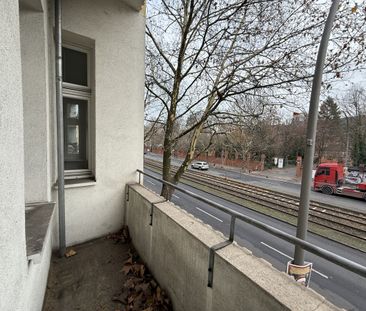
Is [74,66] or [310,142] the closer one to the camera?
[310,142]

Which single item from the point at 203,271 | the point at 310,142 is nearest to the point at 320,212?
the point at 310,142

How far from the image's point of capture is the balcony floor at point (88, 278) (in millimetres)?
2612

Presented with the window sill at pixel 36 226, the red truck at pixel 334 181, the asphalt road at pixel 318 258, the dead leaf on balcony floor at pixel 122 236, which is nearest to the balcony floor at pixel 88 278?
the dead leaf on balcony floor at pixel 122 236

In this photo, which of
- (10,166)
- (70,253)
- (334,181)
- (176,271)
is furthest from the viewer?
(334,181)

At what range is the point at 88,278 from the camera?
9.91 ft

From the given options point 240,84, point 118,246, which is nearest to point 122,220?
point 118,246

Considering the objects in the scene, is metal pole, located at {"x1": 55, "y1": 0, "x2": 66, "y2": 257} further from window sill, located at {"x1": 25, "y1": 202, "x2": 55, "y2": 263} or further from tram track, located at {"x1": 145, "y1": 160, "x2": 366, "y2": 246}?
tram track, located at {"x1": 145, "y1": 160, "x2": 366, "y2": 246}

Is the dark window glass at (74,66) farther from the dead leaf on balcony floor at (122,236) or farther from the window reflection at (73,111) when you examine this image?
the dead leaf on balcony floor at (122,236)

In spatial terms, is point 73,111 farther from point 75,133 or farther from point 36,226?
point 36,226

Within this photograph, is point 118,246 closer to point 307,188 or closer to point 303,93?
point 307,188

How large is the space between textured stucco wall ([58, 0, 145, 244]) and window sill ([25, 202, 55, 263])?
0.81 metres

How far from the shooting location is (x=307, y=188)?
325cm

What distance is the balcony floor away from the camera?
2612 mm

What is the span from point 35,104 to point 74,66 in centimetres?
155
